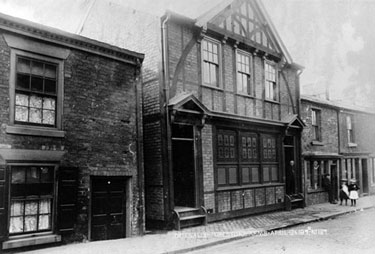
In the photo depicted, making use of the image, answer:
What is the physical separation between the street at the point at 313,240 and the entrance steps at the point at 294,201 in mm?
3653

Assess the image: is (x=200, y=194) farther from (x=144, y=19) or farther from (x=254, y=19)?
(x=254, y=19)

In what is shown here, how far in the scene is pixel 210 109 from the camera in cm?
1398

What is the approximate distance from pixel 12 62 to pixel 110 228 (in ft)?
17.2

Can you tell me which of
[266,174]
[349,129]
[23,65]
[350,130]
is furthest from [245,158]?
[350,130]

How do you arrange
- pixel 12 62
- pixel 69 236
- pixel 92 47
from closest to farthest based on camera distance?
1. pixel 12 62
2. pixel 69 236
3. pixel 92 47

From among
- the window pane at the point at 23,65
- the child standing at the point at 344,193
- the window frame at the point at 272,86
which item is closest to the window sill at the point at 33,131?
the window pane at the point at 23,65

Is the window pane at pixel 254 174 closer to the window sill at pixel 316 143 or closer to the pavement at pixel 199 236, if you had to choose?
the pavement at pixel 199 236

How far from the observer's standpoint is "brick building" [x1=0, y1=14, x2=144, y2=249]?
8570 millimetres

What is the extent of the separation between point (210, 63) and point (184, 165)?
4.14 m

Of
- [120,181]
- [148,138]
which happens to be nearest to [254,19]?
[148,138]

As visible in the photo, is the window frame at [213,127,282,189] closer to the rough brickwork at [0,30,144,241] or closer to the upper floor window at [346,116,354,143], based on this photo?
the rough brickwork at [0,30,144,241]

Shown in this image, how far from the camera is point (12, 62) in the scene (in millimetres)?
8695

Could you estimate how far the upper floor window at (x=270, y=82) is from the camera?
56.3ft

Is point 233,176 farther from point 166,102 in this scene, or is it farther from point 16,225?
point 16,225
